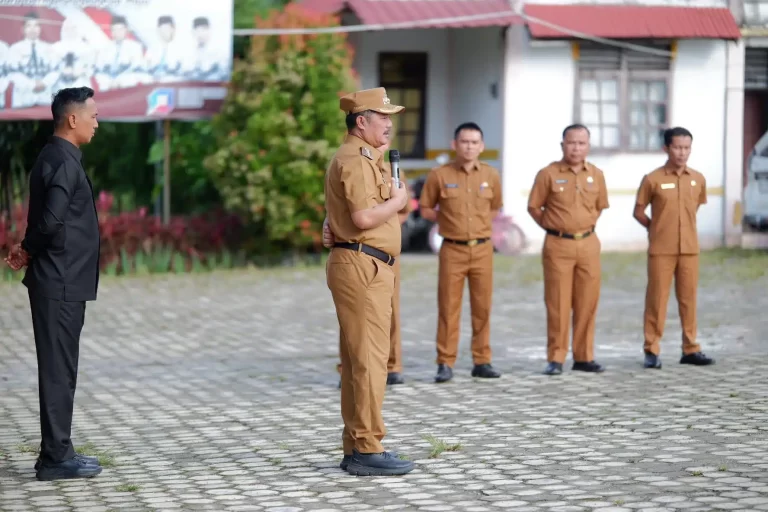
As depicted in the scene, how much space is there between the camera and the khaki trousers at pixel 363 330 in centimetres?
723

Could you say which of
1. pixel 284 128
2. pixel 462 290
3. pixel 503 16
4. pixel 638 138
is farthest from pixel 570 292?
pixel 638 138

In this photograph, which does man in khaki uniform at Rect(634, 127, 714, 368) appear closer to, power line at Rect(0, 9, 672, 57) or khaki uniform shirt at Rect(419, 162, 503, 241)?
khaki uniform shirt at Rect(419, 162, 503, 241)

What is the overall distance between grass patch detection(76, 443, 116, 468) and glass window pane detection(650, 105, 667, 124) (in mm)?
15623

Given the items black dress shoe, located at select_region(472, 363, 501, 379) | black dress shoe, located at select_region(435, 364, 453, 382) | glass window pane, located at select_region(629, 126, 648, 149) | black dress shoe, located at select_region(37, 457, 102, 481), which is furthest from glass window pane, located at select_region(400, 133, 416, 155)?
black dress shoe, located at select_region(37, 457, 102, 481)

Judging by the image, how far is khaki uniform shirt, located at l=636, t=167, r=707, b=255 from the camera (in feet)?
37.0

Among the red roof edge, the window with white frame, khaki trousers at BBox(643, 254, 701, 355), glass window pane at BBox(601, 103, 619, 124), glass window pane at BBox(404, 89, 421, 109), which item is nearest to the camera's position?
khaki trousers at BBox(643, 254, 701, 355)

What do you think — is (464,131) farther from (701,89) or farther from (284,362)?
(701,89)

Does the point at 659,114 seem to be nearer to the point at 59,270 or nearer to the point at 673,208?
the point at 673,208

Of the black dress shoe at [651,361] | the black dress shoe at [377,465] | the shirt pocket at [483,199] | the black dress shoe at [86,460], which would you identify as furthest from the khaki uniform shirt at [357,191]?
the black dress shoe at [651,361]

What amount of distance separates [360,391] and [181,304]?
9002 mm

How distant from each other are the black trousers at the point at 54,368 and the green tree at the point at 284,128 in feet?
38.8

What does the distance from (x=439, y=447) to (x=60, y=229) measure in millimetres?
2437

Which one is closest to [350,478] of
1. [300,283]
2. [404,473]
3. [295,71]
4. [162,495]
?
[404,473]

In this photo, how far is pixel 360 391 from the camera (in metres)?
7.25
